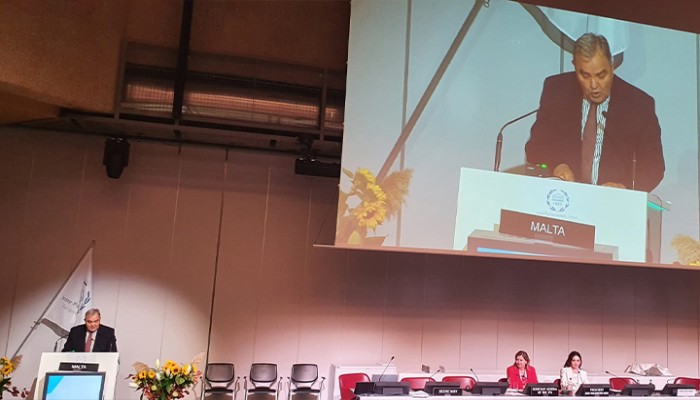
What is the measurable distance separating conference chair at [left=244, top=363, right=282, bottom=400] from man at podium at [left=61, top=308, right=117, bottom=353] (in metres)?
2.21

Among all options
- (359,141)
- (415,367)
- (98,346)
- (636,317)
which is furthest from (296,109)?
(636,317)

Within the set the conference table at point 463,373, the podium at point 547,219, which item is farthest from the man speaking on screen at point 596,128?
the conference table at point 463,373

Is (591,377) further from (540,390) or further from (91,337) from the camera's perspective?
(91,337)

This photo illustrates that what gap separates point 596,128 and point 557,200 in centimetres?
108

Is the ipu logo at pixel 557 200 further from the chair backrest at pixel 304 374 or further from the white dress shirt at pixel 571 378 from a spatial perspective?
the chair backrest at pixel 304 374

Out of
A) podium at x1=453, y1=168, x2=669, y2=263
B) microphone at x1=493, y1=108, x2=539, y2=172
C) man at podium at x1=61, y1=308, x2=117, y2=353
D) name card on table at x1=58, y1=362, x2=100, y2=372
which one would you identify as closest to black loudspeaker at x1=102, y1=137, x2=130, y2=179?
man at podium at x1=61, y1=308, x2=117, y2=353

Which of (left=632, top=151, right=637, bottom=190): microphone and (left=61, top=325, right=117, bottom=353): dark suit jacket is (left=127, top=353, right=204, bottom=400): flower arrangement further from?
(left=632, top=151, right=637, bottom=190): microphone

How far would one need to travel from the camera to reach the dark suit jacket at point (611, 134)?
A: 6.20 metres

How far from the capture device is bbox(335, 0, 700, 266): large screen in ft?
19.1

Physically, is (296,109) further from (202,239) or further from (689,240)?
(689,240)

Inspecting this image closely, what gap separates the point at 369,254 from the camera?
803cm

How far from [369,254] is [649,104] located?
163 inches

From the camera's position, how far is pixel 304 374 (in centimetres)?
732

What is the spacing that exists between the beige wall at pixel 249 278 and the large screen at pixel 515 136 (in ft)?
7.64
